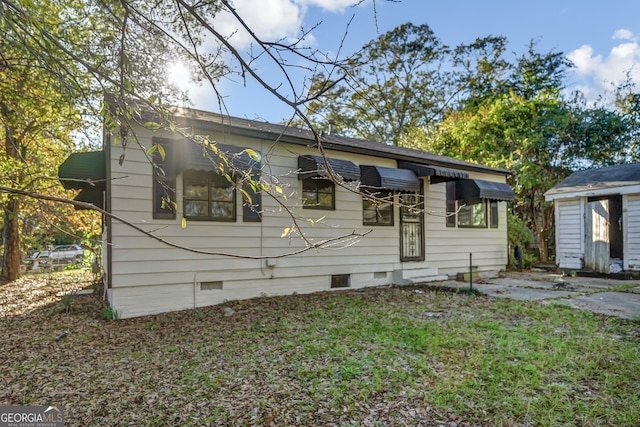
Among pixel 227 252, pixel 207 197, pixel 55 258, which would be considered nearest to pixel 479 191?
pixel 227 252

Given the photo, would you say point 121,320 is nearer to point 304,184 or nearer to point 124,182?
point 124,182

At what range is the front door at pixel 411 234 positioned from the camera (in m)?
8.88

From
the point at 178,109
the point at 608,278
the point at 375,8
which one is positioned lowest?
the point at 608,278

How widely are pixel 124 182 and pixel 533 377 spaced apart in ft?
18.8

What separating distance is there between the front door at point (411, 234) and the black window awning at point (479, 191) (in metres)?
1.21

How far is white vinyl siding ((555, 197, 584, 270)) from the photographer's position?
10523 millimetres

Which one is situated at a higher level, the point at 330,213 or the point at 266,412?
the point at 330,213

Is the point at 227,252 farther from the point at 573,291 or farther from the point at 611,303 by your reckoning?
the point at 573,291

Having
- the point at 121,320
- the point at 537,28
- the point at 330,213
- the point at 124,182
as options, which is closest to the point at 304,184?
the point at 330,213

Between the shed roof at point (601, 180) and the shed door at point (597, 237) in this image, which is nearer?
the shed roof at point (601, 180)

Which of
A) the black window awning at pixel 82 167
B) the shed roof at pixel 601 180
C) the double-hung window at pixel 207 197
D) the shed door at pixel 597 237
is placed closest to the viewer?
the black window awning at pixel 82 167

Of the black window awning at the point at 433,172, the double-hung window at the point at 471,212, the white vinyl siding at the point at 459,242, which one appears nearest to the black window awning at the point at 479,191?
the double-hung window at the point at 471,212

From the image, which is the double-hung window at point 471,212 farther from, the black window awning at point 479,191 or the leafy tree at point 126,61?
the leafy tree at point 126,61

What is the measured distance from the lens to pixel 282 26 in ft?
8.96
